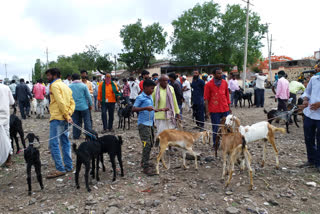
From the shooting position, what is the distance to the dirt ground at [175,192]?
3.55 m

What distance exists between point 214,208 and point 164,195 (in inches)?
34.2

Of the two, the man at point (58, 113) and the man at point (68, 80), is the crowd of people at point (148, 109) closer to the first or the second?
the man at point (58, 113)

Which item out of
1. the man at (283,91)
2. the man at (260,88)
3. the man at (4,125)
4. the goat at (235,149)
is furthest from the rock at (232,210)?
the man at (260,88)

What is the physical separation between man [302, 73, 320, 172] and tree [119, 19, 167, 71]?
4121 centimetres

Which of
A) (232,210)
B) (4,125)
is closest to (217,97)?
(232,210)

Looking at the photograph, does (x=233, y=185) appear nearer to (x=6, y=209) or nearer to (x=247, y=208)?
(x=247, y=208)

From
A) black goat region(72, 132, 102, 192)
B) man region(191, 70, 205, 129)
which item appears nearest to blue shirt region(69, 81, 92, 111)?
black goat region(72, 132, 102, 192)

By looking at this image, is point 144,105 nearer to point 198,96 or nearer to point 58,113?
point 58,113

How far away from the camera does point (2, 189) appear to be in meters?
4.43

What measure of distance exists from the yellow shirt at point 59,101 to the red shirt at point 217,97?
337cm

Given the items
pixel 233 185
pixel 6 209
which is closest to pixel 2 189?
pixel 6 209

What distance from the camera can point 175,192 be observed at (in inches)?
157

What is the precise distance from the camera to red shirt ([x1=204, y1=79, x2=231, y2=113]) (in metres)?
5.68

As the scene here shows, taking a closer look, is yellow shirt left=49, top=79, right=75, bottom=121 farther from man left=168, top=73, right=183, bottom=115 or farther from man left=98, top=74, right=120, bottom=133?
man left=98, top=74, right=120, bottom=133
